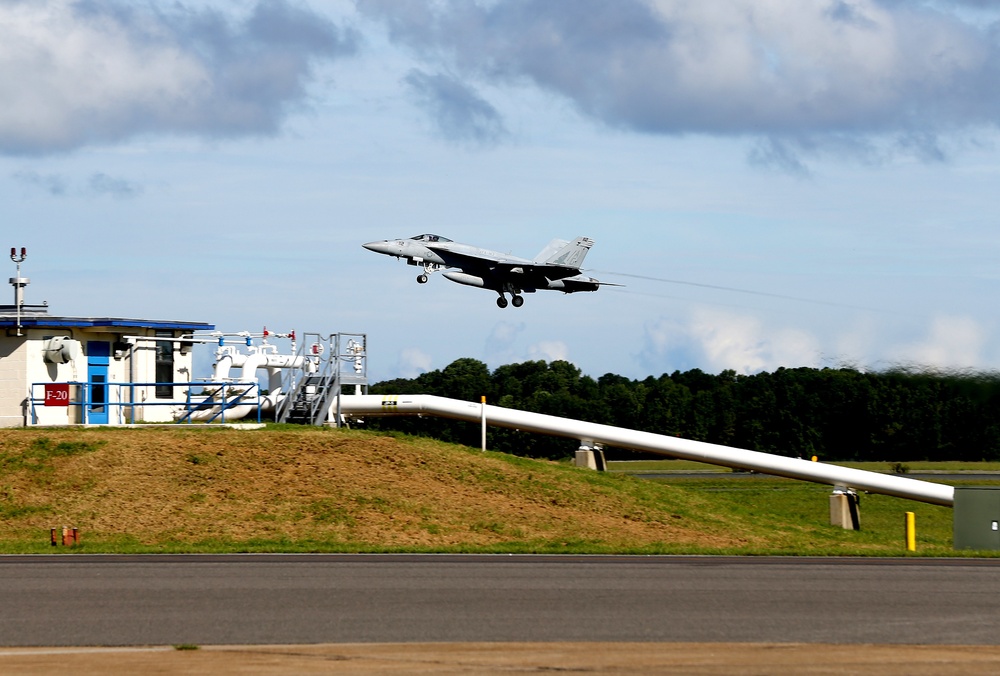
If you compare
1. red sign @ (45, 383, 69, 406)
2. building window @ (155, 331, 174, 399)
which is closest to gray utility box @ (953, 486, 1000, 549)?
building window @ (155, 331, 174, 399)

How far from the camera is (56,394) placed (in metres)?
38.3

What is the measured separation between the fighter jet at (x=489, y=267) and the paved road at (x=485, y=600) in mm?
24183

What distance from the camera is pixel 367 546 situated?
29.4 m

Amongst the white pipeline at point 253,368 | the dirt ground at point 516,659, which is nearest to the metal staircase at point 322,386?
the white pipeline at point 253,368

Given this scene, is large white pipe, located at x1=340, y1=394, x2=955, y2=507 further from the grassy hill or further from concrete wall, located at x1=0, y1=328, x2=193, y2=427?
concrete wall, located at x1=0, y1=328, x2=193, y2=427

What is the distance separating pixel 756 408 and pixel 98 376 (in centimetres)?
7760

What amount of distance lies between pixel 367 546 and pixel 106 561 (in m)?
6.48

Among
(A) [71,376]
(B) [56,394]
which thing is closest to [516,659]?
(B) [56,394]

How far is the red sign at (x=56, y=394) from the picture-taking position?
3822 cm

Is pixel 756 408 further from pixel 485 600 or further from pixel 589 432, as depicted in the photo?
pixel 485 600

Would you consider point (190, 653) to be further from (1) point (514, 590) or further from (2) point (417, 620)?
(1) point (514, 590)

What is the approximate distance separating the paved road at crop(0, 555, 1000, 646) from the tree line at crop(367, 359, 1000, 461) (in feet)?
58.8

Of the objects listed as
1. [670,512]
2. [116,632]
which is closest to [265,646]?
[116,632]

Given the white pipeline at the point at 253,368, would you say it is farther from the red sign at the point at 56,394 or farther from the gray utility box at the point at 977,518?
the gray utility box at the point at 977,518
